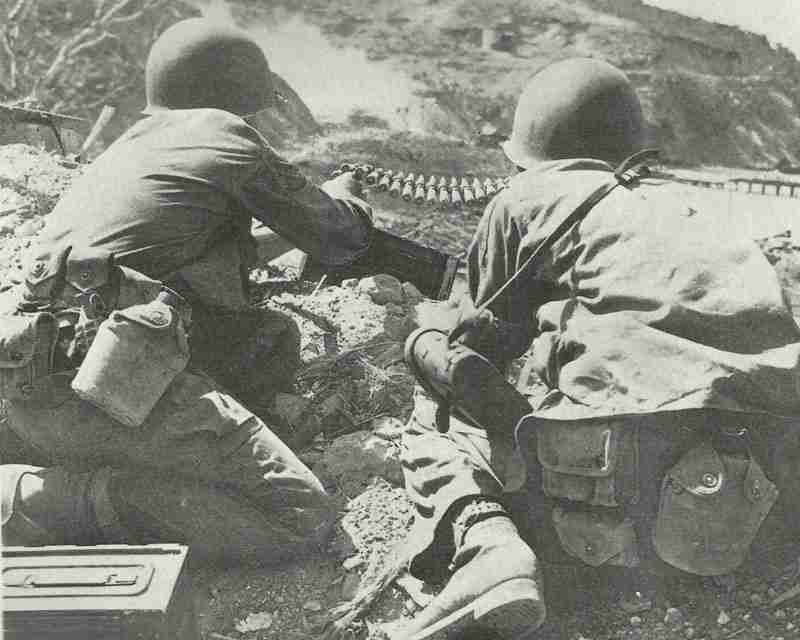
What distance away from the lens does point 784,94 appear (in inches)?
539

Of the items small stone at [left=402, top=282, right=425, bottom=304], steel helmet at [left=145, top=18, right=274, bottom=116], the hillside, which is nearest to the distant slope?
the hillside

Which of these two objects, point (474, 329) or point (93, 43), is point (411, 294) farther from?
point (93, 43)

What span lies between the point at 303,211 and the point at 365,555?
4.69ft

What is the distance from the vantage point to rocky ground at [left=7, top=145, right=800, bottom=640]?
2803 mm

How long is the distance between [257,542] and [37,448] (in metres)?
0.89

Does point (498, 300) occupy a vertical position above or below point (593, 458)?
above

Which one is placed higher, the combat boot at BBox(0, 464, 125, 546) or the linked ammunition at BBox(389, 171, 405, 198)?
the combat boot at BBox(0, 464, 125, 546)

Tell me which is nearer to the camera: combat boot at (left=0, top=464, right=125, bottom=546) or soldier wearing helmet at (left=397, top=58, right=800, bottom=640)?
soldier wearing helmet at (left=397, top=58, right=800, bottom=640)

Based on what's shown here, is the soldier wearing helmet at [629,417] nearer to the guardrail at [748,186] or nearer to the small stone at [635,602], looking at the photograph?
the small stone at [635,602]

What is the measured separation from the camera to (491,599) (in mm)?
2490

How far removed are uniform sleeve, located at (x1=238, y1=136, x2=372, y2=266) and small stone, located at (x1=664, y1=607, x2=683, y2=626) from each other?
2002 millimetres

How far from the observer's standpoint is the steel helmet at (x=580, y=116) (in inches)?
127

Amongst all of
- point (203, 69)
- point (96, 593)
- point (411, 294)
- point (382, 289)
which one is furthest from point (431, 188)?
point (96, 593)

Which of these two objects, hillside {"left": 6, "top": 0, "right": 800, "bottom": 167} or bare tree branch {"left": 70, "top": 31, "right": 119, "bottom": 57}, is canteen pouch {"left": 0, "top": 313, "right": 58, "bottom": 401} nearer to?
hillside {"left": 6, "top": 0, "right": 800, "bottom": 167}
